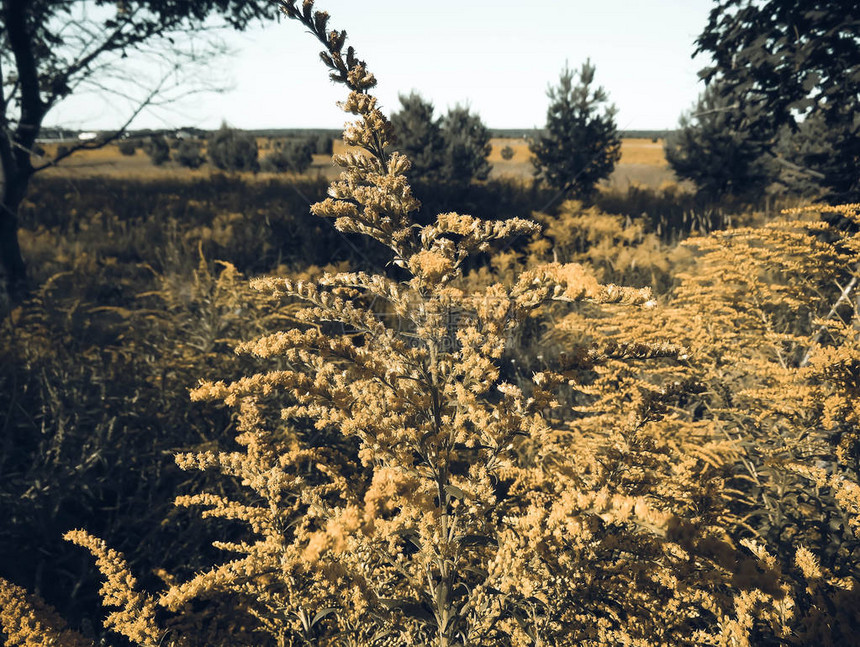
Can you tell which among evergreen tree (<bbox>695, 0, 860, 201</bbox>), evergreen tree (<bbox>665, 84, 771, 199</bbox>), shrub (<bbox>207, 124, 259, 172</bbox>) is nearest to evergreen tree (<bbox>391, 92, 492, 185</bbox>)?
evergreen tree (<bbox>665, 84, 771, 199</bbox>)

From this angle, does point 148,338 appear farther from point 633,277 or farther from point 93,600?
point 633,277

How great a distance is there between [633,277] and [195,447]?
5.80m

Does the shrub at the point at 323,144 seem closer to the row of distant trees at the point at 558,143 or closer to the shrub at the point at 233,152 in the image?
the shrub at the point at 233,152

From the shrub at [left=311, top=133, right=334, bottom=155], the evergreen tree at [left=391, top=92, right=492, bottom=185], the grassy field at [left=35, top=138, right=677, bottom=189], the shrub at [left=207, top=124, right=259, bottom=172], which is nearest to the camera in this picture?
the evergreen tree at [left=391, top=92, right=492, bottom=185]

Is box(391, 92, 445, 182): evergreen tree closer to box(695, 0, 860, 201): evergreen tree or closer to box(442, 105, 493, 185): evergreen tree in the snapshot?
box(442, 105, 493, 185): evergreen tree

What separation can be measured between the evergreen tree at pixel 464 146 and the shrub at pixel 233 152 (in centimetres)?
1384

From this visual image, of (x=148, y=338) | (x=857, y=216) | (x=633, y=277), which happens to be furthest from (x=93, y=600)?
(x=633, y=277)

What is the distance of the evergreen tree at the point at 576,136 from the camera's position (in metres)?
15.7

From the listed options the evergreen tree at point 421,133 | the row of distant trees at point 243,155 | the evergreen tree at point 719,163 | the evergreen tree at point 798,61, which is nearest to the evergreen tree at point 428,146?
the evergreen tree at point 421,133

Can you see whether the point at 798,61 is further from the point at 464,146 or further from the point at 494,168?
the point at 494,168

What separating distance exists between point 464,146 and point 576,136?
471 centimetres

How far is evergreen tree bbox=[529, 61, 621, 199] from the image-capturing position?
15656 mm

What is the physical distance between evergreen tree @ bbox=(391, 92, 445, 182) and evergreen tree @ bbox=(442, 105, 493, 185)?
0.50 metres

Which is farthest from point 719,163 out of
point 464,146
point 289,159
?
point 289,159
